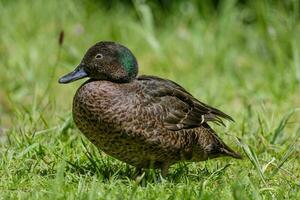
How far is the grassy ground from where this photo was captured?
4.67 metres

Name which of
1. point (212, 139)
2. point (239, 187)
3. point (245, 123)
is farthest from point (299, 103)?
point (239, 187)

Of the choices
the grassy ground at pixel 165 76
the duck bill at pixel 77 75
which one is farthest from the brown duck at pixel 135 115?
the grassy ground at pixel 165 76

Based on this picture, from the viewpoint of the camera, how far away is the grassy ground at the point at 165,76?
15.3 feet

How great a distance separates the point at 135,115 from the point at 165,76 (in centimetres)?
344

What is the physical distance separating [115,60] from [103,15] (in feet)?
14.8

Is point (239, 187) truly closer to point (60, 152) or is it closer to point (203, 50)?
point (60, 152)

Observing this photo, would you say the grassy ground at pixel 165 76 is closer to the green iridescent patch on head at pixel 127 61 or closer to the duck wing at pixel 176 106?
the duck wing at pixel 176 106

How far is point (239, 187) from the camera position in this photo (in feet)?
13.4

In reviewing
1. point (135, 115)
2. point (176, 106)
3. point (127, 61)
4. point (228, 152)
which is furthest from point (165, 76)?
point (135, 115)

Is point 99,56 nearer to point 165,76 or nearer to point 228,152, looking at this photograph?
point 228,152

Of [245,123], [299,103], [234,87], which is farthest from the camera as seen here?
[234,87]

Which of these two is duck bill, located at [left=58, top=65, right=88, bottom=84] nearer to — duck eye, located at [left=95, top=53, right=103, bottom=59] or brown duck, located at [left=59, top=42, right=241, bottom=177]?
brown duck, located at [left=59, top=42, right=241, bottom=177]

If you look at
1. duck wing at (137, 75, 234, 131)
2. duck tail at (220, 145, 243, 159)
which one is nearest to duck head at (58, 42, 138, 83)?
duck wing at (137, 75, 234, 131)

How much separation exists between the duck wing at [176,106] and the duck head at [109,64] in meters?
0.13
